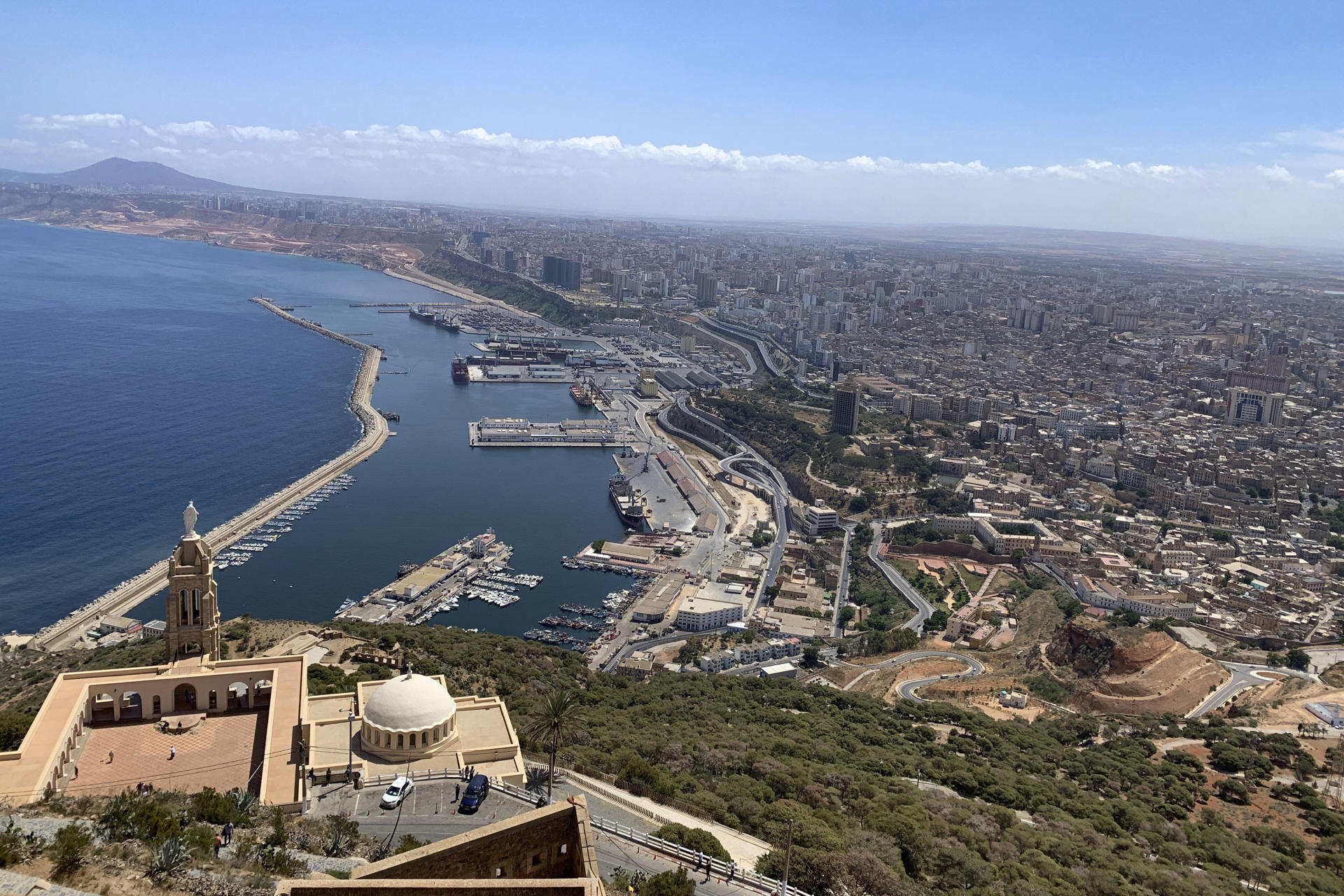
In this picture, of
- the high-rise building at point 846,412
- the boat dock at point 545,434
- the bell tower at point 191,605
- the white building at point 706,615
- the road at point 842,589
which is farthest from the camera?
the high-rise building at point 846,412

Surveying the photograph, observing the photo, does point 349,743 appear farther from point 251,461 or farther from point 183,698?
point 251,461

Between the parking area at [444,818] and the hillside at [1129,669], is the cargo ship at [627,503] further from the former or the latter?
the parking area at [444,818]

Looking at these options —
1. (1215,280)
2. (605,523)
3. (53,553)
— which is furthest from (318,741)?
(1215,280)

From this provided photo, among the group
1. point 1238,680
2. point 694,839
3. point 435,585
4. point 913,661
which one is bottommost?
point 435,585

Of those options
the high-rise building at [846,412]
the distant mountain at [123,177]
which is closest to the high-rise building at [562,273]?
the high-rise building at [846,412]

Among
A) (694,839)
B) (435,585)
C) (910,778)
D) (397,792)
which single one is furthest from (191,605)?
(435,585)

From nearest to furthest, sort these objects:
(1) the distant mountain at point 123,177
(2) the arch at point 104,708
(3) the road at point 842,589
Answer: (2) the arch at point 104,708
(3) the road at point 842,589
(1) the distant mountain at point 123,177
